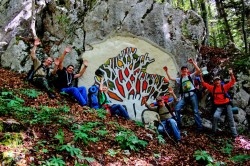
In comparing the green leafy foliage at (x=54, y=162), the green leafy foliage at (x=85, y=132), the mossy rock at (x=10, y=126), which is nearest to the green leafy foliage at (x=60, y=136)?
the green leafy foliage at (x=85, y=132)

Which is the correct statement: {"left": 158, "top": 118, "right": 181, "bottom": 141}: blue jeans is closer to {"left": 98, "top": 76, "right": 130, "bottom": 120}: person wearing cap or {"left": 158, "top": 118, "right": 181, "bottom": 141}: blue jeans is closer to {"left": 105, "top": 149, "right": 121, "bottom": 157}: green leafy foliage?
{"left": 98, "top": 76, "right": 130, "bottom": 120}: person wearing cap

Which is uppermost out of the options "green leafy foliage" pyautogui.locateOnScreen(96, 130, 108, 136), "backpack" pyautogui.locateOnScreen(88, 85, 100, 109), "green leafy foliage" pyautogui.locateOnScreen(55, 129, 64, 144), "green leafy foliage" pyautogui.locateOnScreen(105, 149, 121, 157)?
"backpack" pyautogui.locateOnScreen(88, 85, 100, 109)

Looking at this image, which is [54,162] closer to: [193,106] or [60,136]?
[60,136]

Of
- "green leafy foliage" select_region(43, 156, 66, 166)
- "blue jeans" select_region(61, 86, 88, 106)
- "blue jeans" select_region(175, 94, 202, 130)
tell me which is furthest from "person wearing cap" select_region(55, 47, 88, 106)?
"green leafy foliage" select_region(43, 156, 66, 166)

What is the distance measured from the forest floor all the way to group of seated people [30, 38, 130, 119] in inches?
10.6

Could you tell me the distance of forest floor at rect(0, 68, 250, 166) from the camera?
14.1 ft

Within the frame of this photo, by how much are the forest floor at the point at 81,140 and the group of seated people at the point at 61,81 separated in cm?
27

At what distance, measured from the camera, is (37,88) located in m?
8.09

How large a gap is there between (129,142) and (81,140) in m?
1.18

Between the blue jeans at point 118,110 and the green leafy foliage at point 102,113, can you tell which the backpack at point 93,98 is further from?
the green leafy foliage at point 102,113

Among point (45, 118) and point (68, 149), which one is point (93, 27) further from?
point (68, 149)

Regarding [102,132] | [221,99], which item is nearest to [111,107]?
[102,132]

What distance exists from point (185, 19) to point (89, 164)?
8378 mm

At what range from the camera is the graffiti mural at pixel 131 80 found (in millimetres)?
9680
